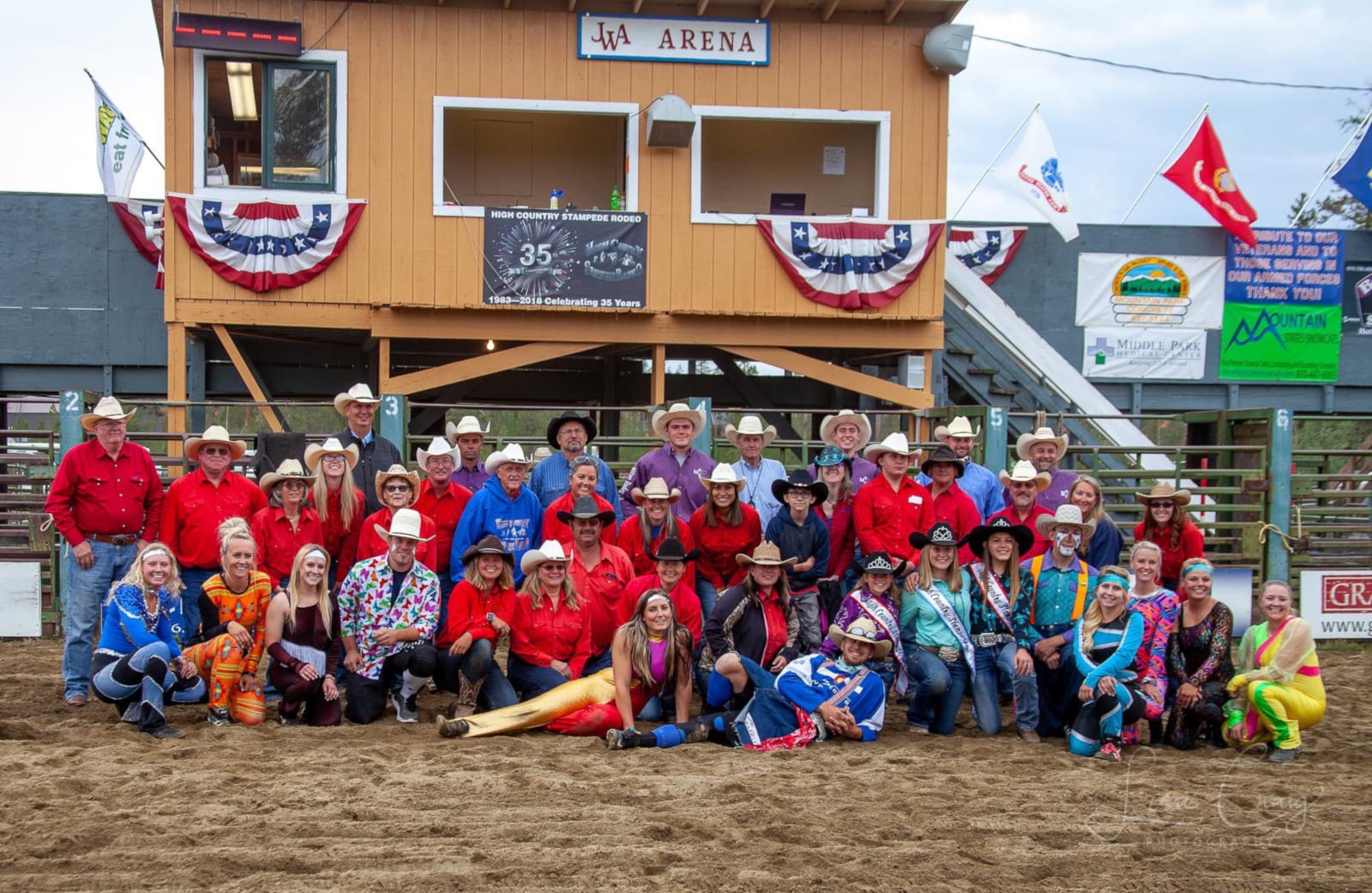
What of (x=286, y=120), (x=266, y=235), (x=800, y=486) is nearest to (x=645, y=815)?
(x=800, y=486)

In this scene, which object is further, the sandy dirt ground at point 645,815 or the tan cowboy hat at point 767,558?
the tan cowboy hat at point 767,558

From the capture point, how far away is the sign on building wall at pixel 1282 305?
1820 cm

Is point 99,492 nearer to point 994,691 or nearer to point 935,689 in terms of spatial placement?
point 935,689

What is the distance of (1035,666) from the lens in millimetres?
7859

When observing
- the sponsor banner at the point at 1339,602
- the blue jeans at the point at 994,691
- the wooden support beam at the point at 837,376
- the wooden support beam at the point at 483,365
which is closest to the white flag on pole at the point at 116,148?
the wooden support beam at the point at 483,365

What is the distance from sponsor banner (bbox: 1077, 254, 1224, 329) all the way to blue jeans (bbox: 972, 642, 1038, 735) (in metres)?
11.3

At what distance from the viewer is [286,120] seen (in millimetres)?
13195

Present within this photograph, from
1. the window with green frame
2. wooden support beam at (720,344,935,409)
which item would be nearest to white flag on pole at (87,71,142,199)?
the window with green frame

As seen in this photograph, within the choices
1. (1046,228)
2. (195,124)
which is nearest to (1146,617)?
(195,124)

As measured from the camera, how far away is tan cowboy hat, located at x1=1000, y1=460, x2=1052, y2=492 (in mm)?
8328

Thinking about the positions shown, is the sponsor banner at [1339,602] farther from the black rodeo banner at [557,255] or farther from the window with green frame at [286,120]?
the window with green frame at [286,120]

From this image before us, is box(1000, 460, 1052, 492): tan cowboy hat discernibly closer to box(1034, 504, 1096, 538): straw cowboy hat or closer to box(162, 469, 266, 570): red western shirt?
box(1034, 504, 1096, 538): straw cowboy hat

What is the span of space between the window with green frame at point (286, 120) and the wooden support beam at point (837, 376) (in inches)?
183

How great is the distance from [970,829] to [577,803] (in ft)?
5.67
